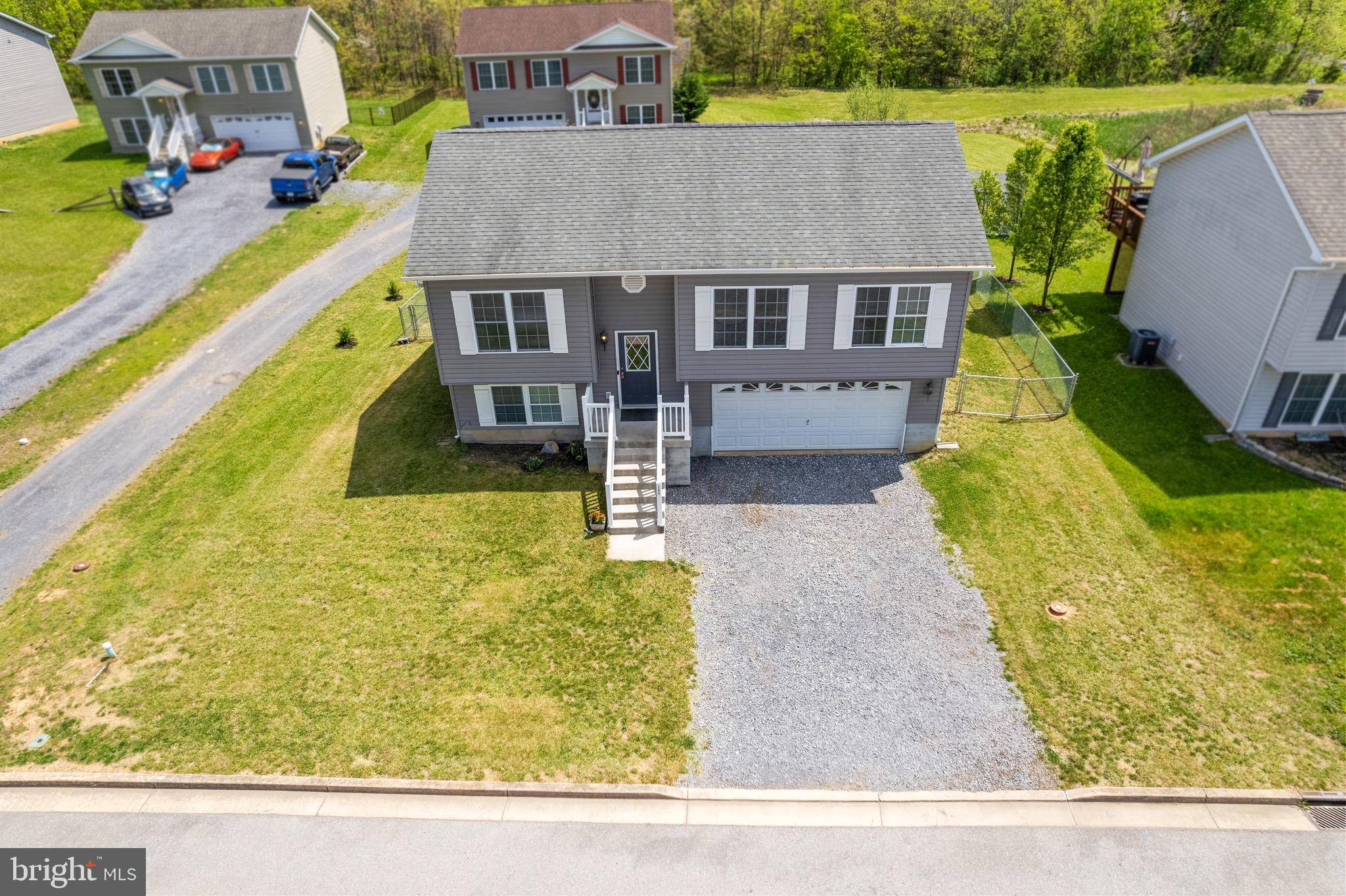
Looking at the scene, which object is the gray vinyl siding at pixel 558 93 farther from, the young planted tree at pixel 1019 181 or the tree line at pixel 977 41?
the young planted tree at pixel 1019 181

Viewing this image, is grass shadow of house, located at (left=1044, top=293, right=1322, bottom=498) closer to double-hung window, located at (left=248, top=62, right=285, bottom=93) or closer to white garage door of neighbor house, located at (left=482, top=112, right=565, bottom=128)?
white garage door of neighbor house, located at (left=482, top=112, right=565, bottom=128)

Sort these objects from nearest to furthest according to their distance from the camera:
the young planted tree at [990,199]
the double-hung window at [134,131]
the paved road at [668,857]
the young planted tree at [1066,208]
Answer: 1. the paved road at [668,857]
2. the young planted tree at [1066,208]
3. the young planted tree at [990,199]
4. the double-hung window at [134,131]

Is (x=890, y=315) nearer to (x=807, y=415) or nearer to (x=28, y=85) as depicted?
(x=807, y=415)

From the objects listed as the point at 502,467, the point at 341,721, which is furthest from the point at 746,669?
the point at 502,467

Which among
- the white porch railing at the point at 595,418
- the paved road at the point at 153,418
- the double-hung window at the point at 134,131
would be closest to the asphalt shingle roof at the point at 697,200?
the white porch railing at the point at 595,418

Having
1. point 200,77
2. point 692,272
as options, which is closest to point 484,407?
point 692,272

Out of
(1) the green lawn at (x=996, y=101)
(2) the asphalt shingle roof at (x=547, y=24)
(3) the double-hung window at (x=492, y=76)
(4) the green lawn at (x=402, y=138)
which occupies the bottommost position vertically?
(1) the green lawn at (x=996, y=101)

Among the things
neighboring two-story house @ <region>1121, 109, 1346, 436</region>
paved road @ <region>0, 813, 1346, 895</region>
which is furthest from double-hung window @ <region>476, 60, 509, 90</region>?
paved road @ <region>0, 813, 1346, 895</region>
